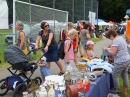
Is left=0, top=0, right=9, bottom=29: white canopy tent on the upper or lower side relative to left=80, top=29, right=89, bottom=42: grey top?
upper

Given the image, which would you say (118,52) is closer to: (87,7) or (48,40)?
(48,40)

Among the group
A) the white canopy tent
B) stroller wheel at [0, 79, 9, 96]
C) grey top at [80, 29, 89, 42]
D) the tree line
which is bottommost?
stroller wheel at [0, 79, 9, 96]

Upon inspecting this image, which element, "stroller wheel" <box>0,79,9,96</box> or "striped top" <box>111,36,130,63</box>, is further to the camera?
"stroller wheel" <box>0,79,9,96</box>

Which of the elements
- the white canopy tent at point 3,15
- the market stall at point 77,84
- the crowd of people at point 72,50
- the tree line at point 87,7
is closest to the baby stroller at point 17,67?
the crowd of people at point 72,50

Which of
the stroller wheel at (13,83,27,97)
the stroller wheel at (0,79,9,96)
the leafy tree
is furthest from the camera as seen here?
the leafy tree

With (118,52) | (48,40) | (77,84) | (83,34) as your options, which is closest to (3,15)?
(83,34)

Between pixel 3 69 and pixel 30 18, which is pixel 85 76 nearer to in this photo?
pixel 3 69

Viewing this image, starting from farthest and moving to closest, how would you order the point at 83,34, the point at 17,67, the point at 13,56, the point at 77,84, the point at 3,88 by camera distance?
the point at 83,34 → the point at 3,88 → the point at 17,67 → the point at 13,56 → the point at 77,84

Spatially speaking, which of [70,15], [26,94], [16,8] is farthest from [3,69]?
[70,15]

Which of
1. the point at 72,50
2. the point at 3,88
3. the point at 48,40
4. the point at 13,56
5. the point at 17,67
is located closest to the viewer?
the point at 13,56

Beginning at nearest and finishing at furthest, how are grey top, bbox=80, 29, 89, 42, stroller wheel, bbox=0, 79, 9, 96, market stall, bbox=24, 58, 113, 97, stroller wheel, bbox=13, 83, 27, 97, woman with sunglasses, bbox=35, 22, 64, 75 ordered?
market stall, bbox=24, 58, 113, 97 → stroller wheel, bbox=13, 83, 27, 97 → stroller wheel, bbox=0, 79, 9, 96 → woman with sunglasses, bbox=35, 22, 64, 75 → grey top, bbox=80, 29, 89, 42

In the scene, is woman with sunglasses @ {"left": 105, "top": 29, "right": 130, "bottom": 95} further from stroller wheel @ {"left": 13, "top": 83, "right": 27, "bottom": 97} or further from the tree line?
the tree line

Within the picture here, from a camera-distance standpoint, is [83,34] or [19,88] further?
[83,34]

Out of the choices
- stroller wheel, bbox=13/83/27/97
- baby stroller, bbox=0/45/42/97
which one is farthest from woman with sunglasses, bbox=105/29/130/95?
stroller wheel, bbox=13/83/27/97
